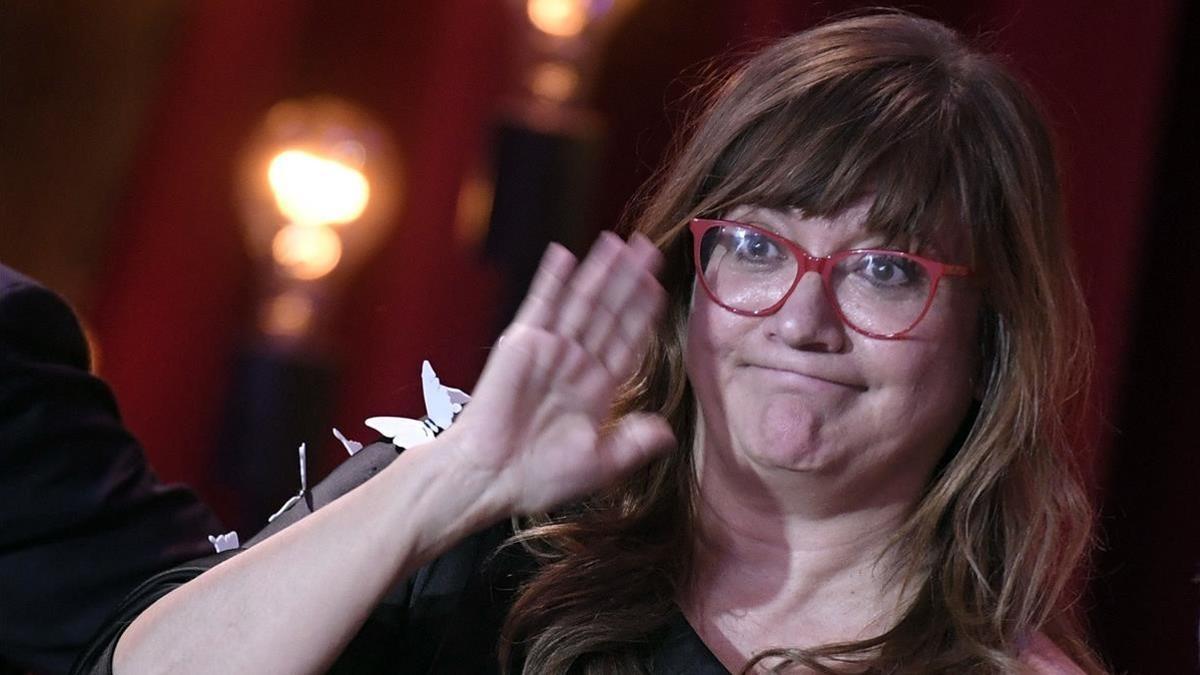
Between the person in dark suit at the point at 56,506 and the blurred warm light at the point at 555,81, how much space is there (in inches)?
66.5

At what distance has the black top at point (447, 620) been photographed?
3.94 ft

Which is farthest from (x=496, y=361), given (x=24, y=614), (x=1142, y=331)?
(x=1142, y=331)

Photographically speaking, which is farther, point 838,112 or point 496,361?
point 838,112

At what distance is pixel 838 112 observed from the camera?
1.24 meters

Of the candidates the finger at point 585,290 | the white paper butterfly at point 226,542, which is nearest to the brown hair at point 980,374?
the finger at point 585,290

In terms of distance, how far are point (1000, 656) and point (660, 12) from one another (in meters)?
2.06

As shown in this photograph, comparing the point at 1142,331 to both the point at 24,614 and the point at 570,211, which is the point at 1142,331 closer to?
the point at 570,211

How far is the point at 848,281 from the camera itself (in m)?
1.21

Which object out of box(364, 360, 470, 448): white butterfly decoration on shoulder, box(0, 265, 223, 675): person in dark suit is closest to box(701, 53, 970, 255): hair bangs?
box(364, 360, 470, 448): white butterfly decoration on shoulder

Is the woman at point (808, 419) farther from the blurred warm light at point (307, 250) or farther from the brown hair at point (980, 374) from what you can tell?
the blurred warm light at point (307, 250)

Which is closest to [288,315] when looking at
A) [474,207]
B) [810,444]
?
[474,207]

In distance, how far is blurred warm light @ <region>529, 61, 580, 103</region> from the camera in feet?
10.1

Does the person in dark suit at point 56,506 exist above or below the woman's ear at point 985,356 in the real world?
below

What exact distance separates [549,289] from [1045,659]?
54cm
